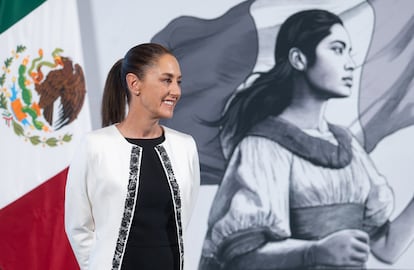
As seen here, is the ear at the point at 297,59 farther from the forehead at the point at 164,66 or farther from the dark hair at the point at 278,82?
the forehead at the point at 164,66

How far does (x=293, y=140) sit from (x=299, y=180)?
165 millimetres

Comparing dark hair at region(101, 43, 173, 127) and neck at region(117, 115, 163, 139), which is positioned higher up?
dark hair at region(101, 43, 173, 127)

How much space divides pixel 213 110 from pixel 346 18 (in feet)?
2.15

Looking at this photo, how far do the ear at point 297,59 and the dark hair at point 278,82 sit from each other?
1cm

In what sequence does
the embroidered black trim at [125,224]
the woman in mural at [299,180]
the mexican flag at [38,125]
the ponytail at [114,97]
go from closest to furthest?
the embroidered black trim at [125,224], the ponytail at [114,97], the mexican flag at [38,125], the woman in mural at [299,180]

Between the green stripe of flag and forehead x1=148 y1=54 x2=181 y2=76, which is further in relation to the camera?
the green stripe of flag

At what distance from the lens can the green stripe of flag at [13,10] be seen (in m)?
2.85

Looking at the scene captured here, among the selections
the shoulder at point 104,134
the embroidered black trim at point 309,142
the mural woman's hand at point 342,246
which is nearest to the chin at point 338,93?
the embroidered black trim at point 309,142

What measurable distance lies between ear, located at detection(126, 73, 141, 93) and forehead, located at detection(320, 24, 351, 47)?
4.88 ft

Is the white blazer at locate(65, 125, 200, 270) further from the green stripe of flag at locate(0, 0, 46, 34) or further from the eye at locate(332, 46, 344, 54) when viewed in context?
the eye at locate(332, 46, 344, 54)

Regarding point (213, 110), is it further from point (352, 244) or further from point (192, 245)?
point (352, 244)

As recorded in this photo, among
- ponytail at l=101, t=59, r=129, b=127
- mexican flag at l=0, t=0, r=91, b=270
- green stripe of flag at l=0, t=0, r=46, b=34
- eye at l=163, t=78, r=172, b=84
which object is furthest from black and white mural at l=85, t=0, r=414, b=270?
eye at l=163, t=78, r=172, b=84

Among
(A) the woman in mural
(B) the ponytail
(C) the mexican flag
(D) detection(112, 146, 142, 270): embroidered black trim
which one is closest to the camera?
(D) detection(112, 146, 142, 270): embroidered black trim

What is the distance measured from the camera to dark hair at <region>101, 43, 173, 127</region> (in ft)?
5.46
